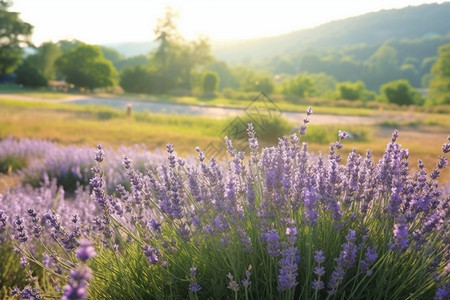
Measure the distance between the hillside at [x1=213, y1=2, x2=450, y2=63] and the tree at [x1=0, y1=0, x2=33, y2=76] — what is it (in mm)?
100663

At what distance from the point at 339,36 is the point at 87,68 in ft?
452

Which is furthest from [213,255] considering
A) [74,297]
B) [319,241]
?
[74,297]

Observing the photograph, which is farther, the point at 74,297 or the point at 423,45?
the point at 423,45

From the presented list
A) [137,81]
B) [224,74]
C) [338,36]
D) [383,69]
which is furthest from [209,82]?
[338,36]

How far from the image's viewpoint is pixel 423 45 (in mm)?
105062

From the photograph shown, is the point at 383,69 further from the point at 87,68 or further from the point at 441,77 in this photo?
the point at 87,68

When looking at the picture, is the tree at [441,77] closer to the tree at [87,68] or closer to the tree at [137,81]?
the tree at [137,81]

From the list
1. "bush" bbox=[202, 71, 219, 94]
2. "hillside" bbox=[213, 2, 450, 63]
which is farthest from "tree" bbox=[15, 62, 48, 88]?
"hillside" bbox=[213, 2, 450, 63]

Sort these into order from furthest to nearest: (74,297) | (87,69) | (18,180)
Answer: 1. (87,69)
2. (18,180)
3. (74,297)

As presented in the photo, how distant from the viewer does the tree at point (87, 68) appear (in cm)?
4672

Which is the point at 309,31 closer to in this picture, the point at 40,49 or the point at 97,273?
the point at 40,49

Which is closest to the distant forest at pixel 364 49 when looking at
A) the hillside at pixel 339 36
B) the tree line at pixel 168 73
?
the hillside at pixel 339 36

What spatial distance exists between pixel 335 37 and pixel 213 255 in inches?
6888

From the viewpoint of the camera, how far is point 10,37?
54188 mm
